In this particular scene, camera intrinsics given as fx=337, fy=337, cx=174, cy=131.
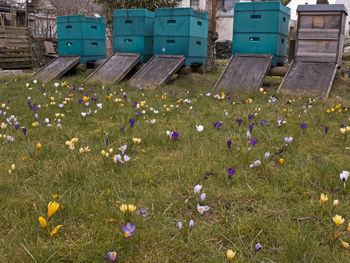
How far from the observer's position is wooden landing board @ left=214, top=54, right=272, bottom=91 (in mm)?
7074

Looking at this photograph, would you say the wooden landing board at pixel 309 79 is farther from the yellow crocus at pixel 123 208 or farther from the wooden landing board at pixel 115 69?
the yellow crocus at pixel 123 208

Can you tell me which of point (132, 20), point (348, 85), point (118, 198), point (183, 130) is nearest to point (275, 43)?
point (348, 85)

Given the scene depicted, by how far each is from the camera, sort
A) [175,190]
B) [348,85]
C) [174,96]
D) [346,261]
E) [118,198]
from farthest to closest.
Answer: [348,85], [174,96], [175,190], [118,198], [346,261]

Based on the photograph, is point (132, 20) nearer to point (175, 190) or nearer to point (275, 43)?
point (275, 43)

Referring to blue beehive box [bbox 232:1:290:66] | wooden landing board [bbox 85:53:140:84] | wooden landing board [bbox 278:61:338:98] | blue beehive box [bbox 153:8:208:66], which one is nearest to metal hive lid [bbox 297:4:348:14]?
blue beehive box [bbox 232:1:290:66]

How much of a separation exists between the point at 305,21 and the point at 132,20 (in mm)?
4540

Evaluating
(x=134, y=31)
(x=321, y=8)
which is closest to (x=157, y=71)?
(x=134, y=31)

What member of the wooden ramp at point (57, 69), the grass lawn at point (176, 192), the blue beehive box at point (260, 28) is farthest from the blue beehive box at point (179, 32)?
the grass lawn at point (176, 192)

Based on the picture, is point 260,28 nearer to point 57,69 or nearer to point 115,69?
point 115,69

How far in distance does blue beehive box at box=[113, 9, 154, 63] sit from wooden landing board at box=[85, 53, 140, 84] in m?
0.25

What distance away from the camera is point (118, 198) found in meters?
2.33

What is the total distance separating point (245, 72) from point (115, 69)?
3.43m

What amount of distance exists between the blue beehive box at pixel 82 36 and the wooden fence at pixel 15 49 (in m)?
5.01

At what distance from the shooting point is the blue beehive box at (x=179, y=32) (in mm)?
8555
